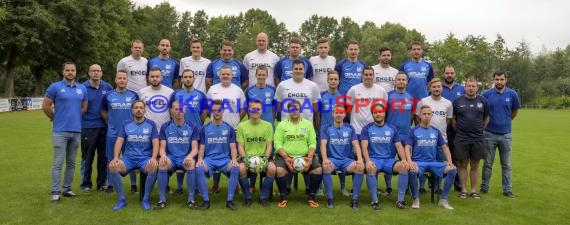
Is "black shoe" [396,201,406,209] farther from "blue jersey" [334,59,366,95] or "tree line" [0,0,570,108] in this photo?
"tree line" [0,0,570,108]

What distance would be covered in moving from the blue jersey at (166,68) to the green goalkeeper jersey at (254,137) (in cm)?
193

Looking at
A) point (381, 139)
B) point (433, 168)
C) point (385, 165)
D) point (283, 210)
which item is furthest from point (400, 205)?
point (283, 210)

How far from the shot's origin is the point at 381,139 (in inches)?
255

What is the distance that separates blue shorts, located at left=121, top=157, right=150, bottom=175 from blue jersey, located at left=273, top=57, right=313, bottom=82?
2.65m

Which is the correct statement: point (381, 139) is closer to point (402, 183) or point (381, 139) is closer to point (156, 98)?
point (402, 183)

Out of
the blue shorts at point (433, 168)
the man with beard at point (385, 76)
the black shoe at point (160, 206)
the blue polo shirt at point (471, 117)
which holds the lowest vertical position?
the black shoe at point (160, 206)

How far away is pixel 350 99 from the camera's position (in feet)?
23.0

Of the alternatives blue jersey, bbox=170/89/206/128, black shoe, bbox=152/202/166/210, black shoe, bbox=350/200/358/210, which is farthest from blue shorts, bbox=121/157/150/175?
black shoe, bbox=350/200/358/210

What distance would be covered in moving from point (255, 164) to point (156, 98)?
1927 millimetres

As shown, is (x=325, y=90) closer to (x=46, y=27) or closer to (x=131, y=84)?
(x=131, y=84)

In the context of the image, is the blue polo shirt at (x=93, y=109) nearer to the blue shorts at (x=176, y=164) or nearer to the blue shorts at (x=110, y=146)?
the blue shorts at (x=110, y=146)

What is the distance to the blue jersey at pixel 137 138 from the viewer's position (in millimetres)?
6270

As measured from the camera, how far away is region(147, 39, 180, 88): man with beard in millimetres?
7414

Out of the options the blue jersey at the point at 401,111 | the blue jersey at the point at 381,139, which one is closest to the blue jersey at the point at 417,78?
the blue jersey at the point at 401,111
